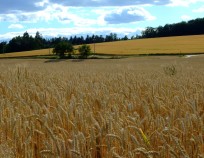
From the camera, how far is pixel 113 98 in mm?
5180

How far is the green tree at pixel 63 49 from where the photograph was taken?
75.1 m

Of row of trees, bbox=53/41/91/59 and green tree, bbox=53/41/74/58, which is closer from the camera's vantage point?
row of trees, bbox=53/41/91/59

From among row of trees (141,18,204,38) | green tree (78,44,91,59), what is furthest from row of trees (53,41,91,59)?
row of trees (141,18,204,38)

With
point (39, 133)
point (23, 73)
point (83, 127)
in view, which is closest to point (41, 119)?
point (39, 133)

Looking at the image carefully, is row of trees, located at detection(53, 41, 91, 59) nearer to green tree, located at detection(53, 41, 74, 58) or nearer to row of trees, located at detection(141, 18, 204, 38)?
green tree, located at detection(53, 41, 74, 58)

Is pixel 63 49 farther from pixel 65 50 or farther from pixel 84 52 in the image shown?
pixel 84 52

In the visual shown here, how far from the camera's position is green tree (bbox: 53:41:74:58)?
7506cm

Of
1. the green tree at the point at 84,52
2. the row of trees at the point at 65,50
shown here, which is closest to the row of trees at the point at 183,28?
the row of trees at the point at 65,50

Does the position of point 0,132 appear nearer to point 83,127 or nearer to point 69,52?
point 83,127

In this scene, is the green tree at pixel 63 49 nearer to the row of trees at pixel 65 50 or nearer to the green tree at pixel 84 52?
the row of trees at pixel 65 50

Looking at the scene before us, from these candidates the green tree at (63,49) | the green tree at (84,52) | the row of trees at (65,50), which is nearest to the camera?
the green tree at (84,52)

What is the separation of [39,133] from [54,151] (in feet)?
2.58

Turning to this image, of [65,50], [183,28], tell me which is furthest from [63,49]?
[183,28]

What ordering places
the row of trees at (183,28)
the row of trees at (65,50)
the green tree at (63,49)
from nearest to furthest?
the row of trees at (65,50) → the green tree at (63,49) → the row of trees at (183,28)
